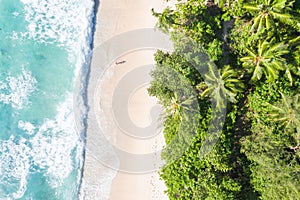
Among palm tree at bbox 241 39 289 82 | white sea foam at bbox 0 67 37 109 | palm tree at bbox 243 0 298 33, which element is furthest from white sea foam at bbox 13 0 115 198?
palm tree at bbox 243 0 298 33

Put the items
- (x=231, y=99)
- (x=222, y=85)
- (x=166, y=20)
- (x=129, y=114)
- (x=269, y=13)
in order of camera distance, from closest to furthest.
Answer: (x=269, y=13) < (x=222, y=85) < (x=231, y=99) < (x=166, y=20) < (x=129, y=114)

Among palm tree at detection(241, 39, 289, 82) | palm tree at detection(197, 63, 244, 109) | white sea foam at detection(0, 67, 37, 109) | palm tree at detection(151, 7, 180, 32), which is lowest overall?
palm tree at detection(197, 63, 244, 109)

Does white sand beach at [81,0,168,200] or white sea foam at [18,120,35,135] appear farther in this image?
white sea foam at [18,120,35,135]

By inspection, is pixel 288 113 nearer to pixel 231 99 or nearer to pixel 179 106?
pixel 231 99

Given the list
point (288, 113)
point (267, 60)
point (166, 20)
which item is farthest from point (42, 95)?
point (288, 113)

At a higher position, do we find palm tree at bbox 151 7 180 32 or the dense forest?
palm tree at bbox 151 7 180 32

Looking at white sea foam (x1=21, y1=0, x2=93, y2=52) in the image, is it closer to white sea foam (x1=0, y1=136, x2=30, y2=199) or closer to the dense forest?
the dense forest

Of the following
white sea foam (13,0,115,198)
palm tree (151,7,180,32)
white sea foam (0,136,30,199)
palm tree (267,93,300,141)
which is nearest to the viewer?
palm tree (267,93,300,141)

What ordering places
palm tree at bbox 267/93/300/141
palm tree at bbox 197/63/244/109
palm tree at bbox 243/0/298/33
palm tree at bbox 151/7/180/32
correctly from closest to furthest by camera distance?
1. palm tree at bbox 243/0/298/33
2. palm tree at bbox 267/93/300/141
3. palm tree at bbox 197/63/244/109
4. palm tree at bbox 151/7/180/32
